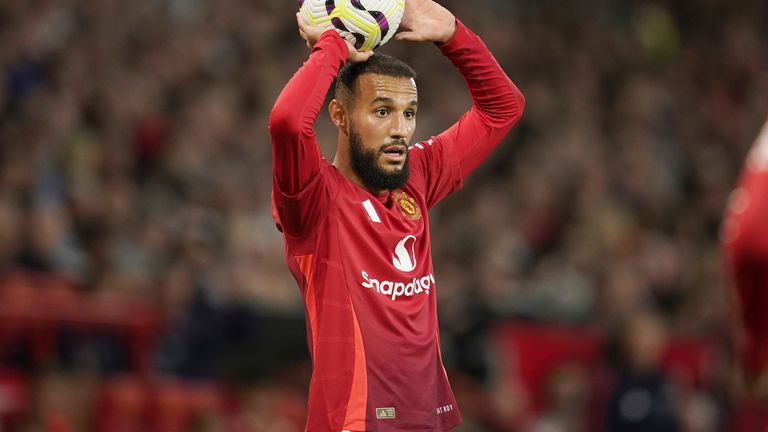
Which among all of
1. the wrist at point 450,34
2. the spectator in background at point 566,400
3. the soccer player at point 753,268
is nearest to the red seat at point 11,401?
the spectator in background at point 566,400

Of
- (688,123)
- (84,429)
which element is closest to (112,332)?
(84,429)

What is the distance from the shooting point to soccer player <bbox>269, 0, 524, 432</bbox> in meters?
4.21

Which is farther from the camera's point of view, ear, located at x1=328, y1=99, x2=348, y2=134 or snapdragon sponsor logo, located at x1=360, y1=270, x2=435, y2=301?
ear, located at x1=328, y1=99, x2=348, y2=134

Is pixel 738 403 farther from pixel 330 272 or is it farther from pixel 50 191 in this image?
pixel 330 272

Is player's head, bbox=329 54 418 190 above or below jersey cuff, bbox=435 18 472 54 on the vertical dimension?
below

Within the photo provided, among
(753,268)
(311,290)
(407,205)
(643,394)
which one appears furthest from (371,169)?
(643,394)

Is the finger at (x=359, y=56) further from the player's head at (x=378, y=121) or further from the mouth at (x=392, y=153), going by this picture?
the mouth at (x=392, y=153)

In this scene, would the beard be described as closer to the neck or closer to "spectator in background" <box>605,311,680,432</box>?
the neck

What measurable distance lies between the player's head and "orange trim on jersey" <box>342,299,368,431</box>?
1.98ft

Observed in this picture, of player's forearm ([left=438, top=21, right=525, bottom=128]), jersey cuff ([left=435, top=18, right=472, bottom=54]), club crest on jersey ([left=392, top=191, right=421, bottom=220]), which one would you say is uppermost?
jersey cuff ([left=435, top=18, right=472, bottom=54])

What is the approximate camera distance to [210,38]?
39.4 ft

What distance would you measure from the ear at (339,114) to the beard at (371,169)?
7cm

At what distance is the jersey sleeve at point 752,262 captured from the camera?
2092mm

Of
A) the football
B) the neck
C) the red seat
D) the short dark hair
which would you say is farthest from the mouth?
the red seat
